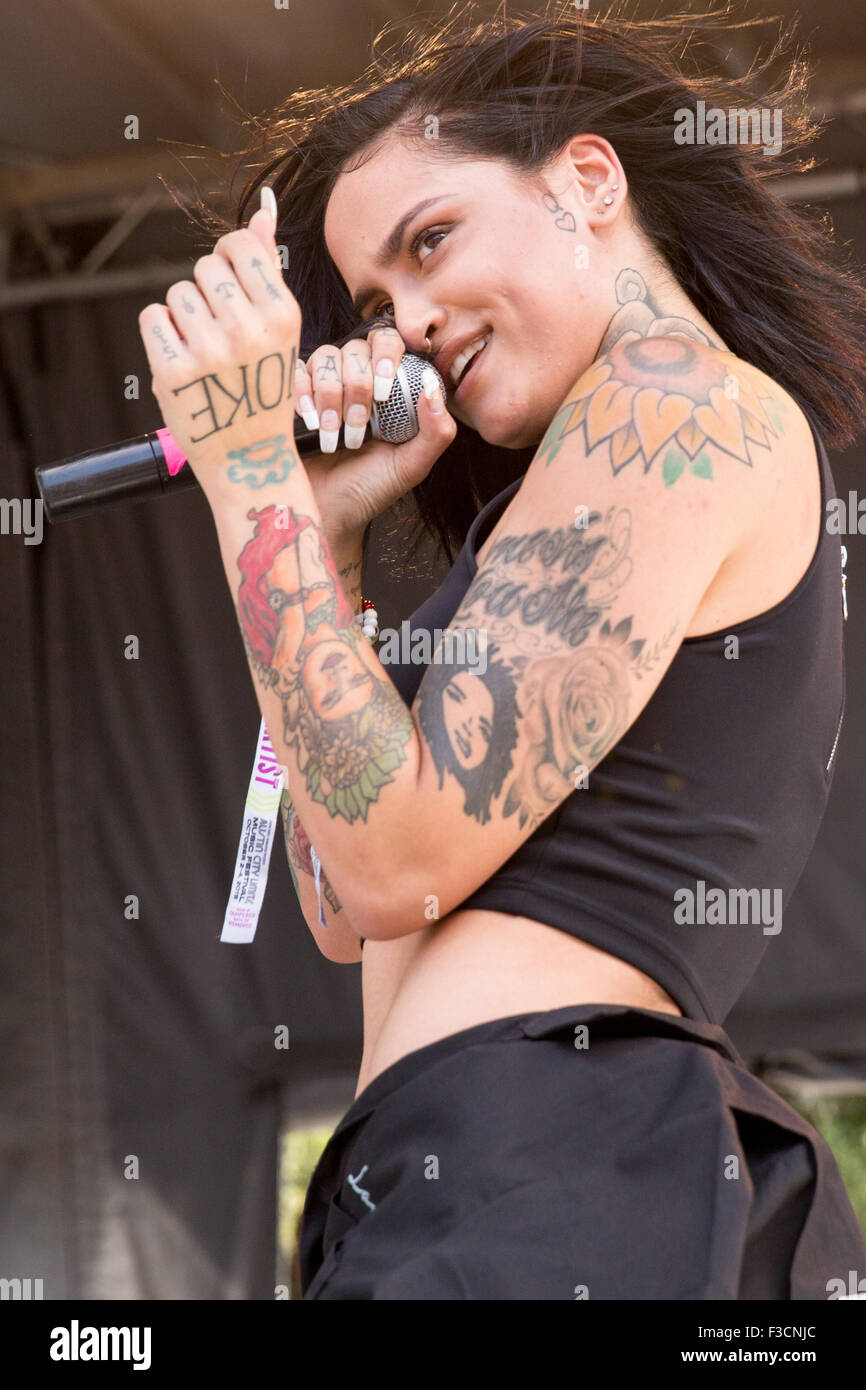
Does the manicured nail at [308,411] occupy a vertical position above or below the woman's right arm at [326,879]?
above

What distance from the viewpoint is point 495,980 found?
44.7 inches

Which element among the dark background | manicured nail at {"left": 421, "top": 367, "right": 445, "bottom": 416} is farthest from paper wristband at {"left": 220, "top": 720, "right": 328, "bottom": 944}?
the dark background

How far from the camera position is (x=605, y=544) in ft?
3.75

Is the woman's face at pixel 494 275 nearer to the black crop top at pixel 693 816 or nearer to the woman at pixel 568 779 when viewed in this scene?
the woman at pixel 568 779

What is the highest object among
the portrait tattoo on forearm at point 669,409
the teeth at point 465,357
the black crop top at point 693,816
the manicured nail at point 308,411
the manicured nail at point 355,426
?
the teeth at point 465,357

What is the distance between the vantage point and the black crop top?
1161 millimetres

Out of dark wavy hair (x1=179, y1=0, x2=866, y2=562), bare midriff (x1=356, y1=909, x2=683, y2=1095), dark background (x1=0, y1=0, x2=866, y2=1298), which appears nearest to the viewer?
bare midriff (x1=356, y1=909, x2=683, y2=1095)

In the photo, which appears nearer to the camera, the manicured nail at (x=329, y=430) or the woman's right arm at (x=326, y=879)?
the manicured nail at (x=329, y=430)

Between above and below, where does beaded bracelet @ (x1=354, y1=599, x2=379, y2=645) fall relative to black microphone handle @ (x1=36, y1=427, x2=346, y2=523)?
below

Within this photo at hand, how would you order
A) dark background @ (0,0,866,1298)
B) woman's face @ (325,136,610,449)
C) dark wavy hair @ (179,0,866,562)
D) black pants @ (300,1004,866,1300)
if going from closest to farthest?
black pants @ (300,1004,866,1300) → woman's face @ (325,136,610,449) → dark wavy hair @ (179,0,866,562) → dark background @ (0,0,866,1298)

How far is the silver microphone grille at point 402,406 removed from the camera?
1.46 meters

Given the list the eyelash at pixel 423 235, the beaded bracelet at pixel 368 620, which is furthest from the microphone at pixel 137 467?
the beaded bracelet at pixel 368 620

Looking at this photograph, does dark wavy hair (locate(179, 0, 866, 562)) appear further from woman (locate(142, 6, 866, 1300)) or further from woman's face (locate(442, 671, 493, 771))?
woman's face (locate(442, 671, 493, 771))

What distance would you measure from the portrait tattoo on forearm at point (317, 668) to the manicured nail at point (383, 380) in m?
0.30
